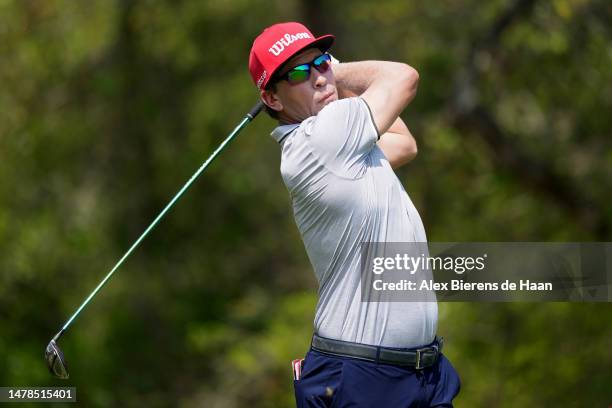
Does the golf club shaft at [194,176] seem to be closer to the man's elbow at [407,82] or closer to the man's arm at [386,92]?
the man's arm at [386,92]

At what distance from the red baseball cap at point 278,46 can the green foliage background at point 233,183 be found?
526cm

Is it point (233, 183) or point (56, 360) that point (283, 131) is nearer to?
point (56, 360)

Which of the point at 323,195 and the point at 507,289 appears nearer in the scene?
the point at 323,195

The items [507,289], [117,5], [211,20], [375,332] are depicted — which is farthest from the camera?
[211,20]

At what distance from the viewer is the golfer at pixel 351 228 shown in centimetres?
335

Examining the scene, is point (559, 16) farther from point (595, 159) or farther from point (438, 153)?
point (438, 153)

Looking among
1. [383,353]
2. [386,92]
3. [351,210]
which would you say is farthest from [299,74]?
[383,353]

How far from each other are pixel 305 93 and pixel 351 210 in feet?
1.42

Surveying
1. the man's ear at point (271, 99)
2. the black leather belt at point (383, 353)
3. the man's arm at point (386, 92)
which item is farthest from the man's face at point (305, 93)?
the black leather belt at point (383, 353)

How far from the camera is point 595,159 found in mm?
9609

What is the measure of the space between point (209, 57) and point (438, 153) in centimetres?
390

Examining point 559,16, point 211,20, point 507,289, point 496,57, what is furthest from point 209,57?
point 507,289

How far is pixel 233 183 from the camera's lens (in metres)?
14.3

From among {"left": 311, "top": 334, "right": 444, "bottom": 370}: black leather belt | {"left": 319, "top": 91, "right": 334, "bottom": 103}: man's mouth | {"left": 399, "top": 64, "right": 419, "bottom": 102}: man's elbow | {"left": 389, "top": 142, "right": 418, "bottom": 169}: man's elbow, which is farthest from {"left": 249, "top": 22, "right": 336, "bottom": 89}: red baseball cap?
{"left": 311, "top": 334, "right": 444, "bottom": 370}: black leather belt
